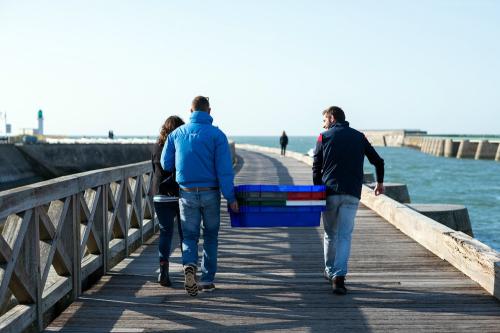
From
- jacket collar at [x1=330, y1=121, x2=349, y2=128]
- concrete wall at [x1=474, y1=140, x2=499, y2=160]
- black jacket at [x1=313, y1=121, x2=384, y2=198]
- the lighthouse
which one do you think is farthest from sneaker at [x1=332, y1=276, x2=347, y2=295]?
concrete wall at [x1=474, y1=140, x2=499, y2=160]

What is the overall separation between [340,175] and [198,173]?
134 cm

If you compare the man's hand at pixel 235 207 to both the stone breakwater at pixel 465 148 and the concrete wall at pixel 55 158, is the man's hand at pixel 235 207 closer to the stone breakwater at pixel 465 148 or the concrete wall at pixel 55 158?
the concrete wall at pixel 55 158

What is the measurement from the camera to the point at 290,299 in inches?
231

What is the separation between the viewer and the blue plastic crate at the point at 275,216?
597cm

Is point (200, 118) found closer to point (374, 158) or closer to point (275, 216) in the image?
point (275, 216)

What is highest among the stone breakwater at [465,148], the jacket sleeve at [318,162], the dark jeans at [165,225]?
the jacket sleeve at [318,162]

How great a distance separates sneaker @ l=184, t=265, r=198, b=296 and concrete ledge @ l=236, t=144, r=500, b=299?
2.75m

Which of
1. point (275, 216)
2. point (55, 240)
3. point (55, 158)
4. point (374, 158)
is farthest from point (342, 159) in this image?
point (55, 158)

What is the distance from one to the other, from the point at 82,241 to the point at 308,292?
7.23ft

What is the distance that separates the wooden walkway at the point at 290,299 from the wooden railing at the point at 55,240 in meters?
0.23

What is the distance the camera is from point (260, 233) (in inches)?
401

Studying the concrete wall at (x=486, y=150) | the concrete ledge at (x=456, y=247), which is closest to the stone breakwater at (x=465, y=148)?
the concrete wall at (x=486, y=150)

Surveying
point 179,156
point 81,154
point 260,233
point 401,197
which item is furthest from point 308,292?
point 81,154

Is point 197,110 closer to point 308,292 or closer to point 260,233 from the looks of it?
point 308,292
